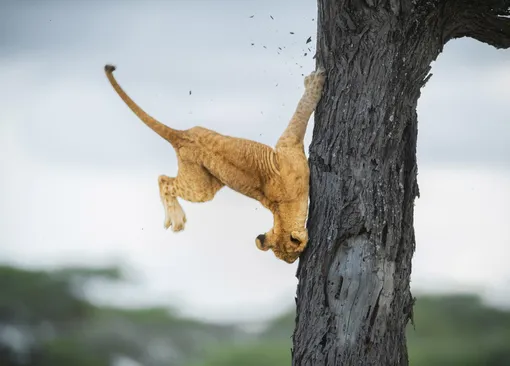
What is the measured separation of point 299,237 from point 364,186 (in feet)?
1.63

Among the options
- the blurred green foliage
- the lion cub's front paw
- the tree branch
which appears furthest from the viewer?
the blurred green foliage

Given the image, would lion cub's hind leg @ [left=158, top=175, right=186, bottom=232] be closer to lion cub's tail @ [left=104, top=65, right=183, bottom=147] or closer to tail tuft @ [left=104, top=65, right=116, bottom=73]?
lion cub's tail @ [left=104, top=65, right=183, bottom=147]

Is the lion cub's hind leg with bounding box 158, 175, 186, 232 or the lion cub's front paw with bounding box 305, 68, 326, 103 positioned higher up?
the lion cub's front paw with bounding box 305, 68, 326, 103

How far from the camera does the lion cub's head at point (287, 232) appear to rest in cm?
506

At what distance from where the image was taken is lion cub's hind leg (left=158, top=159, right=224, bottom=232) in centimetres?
525

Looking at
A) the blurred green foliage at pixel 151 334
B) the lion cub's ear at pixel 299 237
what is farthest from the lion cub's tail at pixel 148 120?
the blurred green foliage at pixel 151 334

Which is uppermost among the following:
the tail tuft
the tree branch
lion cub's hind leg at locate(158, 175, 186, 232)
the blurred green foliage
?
the blurred green foliage

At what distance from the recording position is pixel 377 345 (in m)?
5.00

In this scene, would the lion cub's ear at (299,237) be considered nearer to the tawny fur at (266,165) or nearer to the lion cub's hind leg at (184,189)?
the tawny fur at (266,165)

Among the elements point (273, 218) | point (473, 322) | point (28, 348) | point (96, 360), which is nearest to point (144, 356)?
point (96, 360)

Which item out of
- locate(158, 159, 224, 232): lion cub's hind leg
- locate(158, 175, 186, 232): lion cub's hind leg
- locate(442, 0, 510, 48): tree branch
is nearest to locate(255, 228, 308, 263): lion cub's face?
locate(158, 159, 224, 232): lion cub's hind leg

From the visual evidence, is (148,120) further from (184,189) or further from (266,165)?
(266,165)

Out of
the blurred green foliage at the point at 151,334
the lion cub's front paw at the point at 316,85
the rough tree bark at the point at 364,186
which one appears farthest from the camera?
the blurred green foliage at the point at 151,334

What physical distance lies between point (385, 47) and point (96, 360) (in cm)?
1068
